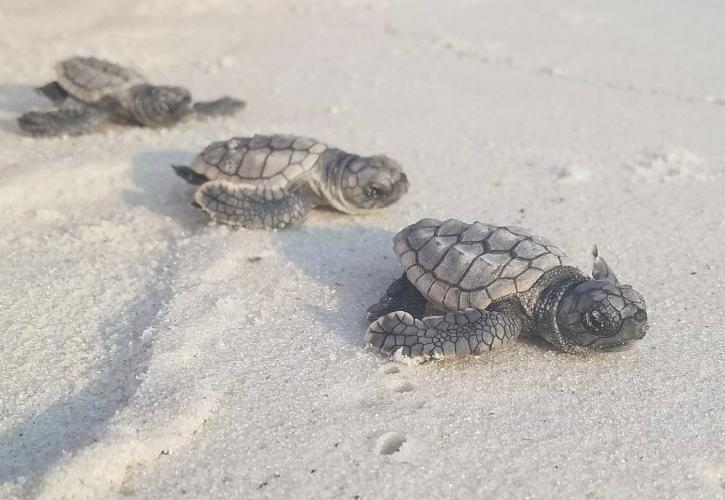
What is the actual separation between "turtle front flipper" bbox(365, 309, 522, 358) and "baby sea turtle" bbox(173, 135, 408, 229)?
1.12 metres

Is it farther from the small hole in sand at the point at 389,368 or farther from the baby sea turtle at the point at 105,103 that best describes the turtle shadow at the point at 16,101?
the small hole in sand at the point at 389,368

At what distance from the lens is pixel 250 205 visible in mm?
3467

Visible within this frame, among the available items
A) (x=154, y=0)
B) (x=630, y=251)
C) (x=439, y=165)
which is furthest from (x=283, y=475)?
(x=154, y=0)

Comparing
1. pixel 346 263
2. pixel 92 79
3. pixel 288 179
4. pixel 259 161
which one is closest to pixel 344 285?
pixel 346 263

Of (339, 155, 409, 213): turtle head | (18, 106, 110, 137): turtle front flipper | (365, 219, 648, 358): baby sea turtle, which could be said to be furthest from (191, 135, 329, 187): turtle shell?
(18, 106, 110, 137): turtle front flipper

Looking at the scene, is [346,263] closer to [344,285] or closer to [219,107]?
[344,285]

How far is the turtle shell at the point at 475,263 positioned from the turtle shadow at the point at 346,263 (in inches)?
12.5

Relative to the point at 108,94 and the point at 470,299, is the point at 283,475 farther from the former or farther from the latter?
the point at 108,94

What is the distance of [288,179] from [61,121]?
1.70m

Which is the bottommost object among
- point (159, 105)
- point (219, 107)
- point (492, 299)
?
point (219, 107)

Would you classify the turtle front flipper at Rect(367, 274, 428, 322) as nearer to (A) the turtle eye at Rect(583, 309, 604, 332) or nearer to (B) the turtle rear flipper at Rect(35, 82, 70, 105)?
(A) the turtle eye at Rect(583, 309, 604, 332)

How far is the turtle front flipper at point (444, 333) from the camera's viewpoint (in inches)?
95.0

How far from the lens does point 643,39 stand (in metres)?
6.80

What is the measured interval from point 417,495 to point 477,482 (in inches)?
7.5
